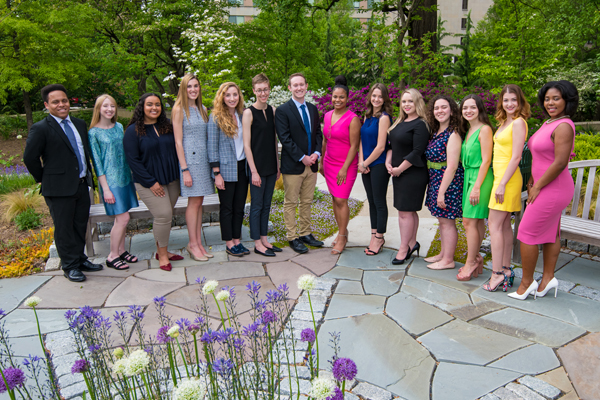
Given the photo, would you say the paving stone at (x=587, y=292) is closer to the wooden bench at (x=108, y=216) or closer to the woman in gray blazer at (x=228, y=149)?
the woman in gray blazer at (x=228, y=149)

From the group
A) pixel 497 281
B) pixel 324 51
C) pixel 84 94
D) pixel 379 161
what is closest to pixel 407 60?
pixel 379 161

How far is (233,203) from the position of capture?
4836mm

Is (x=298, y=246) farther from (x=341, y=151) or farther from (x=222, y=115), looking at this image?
(x=222, y=115)

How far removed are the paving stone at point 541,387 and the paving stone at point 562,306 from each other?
919mm

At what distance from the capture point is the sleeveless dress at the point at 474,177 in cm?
386

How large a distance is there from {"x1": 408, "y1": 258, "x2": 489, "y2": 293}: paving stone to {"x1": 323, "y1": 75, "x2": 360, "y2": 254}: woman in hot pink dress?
2.88 feet

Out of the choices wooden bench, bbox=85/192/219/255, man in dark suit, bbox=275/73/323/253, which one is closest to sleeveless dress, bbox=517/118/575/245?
man in dark suit, bbox=275/73/323/253

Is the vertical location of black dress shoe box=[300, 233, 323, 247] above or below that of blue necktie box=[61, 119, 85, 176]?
below

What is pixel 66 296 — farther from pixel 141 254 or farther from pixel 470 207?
pixel 470 207

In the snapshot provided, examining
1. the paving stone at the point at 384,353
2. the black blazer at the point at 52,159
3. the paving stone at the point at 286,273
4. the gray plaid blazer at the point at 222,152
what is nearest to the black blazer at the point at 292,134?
the gray plaid blazer at the point at 222,152

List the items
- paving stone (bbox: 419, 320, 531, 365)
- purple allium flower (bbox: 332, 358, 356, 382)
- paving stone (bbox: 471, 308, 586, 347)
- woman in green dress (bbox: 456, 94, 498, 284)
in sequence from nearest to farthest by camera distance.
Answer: purple allium flower (bbox: 332, 358, 356, 382), paving stone (bbox: 419, 320, 531, 365), paving stone (bbox: 471, 308, 586, 347), woman in green dress (bbox: 456, 94, 498, 284)

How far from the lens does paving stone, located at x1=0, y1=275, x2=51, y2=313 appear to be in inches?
152

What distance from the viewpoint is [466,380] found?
2.70m

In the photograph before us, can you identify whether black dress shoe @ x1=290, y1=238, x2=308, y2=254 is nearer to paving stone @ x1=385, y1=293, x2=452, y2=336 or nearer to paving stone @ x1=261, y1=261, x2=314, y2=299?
paving stone @ x1=261, y1=261, x2=314, y2=299
